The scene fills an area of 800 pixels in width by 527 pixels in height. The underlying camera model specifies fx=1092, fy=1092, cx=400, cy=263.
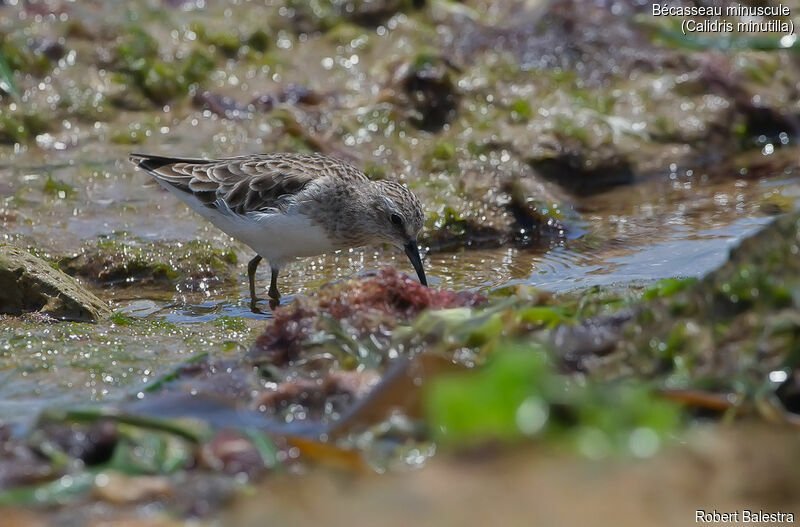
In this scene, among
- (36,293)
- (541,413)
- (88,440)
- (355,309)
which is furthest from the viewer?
(36,293)

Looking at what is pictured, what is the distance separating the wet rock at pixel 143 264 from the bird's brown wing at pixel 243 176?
476mm

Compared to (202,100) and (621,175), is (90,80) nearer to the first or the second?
(202,100)

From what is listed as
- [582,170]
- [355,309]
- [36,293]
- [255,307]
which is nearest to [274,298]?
[255,307]

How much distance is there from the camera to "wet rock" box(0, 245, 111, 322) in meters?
6.06

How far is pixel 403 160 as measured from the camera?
8.70 m

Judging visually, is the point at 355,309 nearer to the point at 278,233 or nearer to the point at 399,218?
the point at 278,233

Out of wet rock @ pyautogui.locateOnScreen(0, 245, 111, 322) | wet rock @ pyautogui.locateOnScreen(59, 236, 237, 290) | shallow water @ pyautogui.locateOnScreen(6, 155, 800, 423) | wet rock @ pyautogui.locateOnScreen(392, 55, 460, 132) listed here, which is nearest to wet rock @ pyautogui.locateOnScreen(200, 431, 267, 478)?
shallow water @ pyautogui.locateOnScreen(6, 155, 800, 423)

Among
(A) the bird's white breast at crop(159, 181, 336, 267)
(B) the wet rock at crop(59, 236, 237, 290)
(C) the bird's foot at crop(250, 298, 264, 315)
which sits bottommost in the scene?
(C) the bird's foot at crop(250, 298, 264, 315)

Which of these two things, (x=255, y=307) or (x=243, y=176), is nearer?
(x=255, y=307)

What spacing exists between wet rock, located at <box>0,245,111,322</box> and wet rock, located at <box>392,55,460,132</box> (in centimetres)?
382

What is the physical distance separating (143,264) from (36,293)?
122 cm

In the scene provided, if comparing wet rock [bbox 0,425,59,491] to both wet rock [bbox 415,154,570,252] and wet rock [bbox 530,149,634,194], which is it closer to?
wet rock [bbox 415,154,570,252]

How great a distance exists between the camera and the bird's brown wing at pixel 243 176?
6.89 m

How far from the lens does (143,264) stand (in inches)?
286
